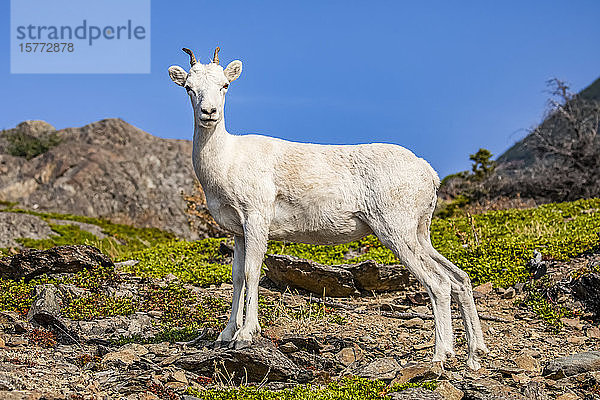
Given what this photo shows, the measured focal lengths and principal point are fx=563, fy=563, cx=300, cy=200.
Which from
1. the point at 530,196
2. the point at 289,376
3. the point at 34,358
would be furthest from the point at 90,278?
the point at 530,196

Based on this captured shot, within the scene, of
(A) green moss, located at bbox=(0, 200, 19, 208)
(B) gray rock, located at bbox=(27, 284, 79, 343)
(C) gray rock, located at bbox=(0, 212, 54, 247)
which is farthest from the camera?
(A) green moss, located at bbox=(0, 200, 19, 208)

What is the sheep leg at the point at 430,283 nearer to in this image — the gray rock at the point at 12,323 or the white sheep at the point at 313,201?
the white sheep at the point at 313,201

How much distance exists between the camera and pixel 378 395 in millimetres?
5598

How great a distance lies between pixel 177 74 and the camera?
269 inches

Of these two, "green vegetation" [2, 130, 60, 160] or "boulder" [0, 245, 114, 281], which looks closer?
"boulder" [0, 245, 114, 281]

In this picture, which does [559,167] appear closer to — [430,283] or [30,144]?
[430,283]

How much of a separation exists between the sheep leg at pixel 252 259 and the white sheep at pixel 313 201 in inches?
0.5

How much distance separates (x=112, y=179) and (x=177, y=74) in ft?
65.6

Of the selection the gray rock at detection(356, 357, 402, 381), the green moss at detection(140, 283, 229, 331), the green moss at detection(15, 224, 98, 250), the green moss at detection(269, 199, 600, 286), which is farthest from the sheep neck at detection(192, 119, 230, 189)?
the green moss at detection(15, 224, 98, 250)

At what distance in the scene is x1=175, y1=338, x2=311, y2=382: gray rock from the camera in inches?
246

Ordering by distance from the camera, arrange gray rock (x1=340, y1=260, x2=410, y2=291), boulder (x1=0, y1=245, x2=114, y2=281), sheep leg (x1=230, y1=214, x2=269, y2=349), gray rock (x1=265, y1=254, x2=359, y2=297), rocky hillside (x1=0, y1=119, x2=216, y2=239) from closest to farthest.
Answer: sheep leg (x1=230, y1=214, x2=269, y2=349), gray rock (x1=265, y1=254, x2=359, y2=297), gray rock (x1=340, y1=260, x2=410, y2=291), boulder (x1=0, y1=245, x2=114, y2=281), rocky hillside (x1=0, y1=119, x2=216, y2=239)

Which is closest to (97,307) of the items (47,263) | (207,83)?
(47,263)

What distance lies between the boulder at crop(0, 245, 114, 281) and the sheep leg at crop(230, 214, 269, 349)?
17.1ft

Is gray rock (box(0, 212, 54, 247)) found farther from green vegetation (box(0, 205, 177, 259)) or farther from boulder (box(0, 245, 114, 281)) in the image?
boulder (box(0, 245, 114, 281))
